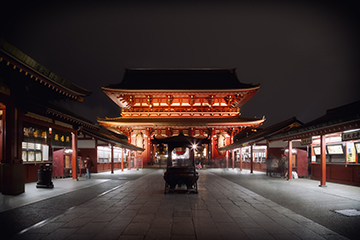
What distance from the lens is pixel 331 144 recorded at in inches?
526

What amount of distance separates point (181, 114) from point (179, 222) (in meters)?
24.8

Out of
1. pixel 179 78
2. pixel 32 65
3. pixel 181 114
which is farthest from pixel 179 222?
pixel 179 78

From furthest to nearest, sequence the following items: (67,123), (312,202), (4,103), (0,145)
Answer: (67,123), (0,145), (4,103), (312,202)

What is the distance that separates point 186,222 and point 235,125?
2323 centimetres

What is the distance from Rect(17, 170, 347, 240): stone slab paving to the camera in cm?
461

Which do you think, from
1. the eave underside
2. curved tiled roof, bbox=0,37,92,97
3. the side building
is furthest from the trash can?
the eave underside

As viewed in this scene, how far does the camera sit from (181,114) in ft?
99.0

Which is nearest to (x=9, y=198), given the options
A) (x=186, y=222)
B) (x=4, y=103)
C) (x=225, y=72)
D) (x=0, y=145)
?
(x=0, y=145)

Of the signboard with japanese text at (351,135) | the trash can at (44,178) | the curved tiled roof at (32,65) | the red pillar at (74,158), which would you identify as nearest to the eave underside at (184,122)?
the red pillar at (74,158)

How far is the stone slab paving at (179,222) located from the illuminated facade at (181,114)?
68.0ft

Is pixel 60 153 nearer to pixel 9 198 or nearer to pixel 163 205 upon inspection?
pixel 9 198

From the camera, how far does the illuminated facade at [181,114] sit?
2827 centimetres

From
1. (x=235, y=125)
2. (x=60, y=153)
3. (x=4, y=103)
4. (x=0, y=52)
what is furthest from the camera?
(x=235, y=125)

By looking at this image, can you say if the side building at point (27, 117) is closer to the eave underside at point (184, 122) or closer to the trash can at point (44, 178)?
the trash can at point (44, 178)
